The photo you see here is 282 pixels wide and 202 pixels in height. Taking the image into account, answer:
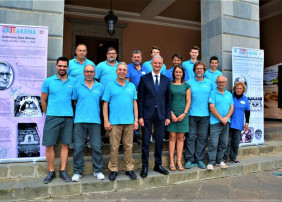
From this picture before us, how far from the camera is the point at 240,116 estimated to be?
400cm

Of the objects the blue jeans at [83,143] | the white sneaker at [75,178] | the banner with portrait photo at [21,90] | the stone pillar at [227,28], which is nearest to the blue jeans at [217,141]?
the stone pillar at [227,28]

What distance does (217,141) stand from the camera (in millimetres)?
3824

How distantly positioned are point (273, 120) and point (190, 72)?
545cm

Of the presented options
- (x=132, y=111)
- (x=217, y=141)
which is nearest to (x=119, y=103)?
(x=132, y=111)

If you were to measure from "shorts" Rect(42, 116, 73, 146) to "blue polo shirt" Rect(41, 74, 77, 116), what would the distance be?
0.27ft

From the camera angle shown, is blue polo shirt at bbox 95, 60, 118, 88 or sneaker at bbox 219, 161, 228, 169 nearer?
blue polo shirt at bbox 95, 60, 118, 88

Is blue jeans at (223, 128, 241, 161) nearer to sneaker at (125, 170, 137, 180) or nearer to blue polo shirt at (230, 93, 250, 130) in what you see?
blue polo shirt at (230, 93, 250, 130)

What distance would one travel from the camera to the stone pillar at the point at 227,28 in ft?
15.8

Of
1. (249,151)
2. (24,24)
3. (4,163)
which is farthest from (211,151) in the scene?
(24,24)

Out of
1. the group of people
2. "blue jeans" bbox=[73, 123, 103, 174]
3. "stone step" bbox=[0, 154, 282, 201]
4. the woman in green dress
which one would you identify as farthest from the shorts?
the woman in green dress

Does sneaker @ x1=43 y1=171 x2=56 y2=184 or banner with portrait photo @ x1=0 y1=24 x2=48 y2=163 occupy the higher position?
banner with portrait photo @ x1=0 y1=24 x2=48 y2=163

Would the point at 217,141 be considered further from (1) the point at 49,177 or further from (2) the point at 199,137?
(1) the point at 49,177

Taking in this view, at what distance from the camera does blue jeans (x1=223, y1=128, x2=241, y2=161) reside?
4074 mm

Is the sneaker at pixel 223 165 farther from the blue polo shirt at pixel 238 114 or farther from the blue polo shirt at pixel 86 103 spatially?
the blue polo shirt at pixel 86 103
